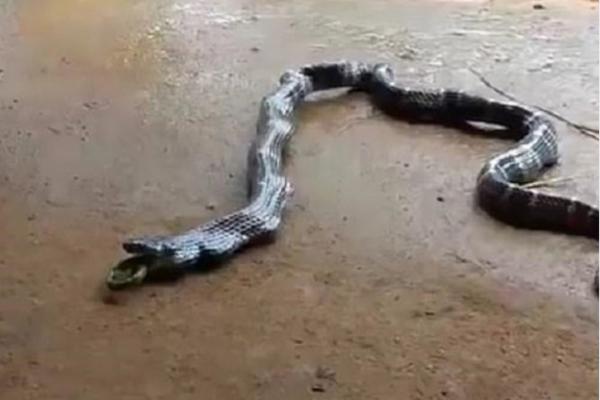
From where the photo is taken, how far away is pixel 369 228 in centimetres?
316

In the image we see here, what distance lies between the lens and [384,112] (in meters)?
4.07

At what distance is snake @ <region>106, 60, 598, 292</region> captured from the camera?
292 cm

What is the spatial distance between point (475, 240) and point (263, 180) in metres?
0.65

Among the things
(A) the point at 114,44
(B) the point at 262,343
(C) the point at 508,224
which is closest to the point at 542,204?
(C) the point at 508,224

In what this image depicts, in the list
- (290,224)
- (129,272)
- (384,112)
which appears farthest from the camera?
(384,112)

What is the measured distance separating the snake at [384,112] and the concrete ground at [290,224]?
5 centimetres

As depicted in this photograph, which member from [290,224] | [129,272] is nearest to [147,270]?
[129,272]

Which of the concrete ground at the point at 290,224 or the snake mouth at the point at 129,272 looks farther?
the snake mouth at the point at 129,272

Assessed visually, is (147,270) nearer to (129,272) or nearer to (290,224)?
(129,272)

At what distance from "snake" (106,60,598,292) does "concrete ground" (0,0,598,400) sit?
0.05m

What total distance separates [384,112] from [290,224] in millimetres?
1017

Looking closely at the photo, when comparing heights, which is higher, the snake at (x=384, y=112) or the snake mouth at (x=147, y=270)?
the snake at (x=384, y=112)

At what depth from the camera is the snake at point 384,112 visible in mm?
2918

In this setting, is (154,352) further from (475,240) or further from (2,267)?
(475,240)
